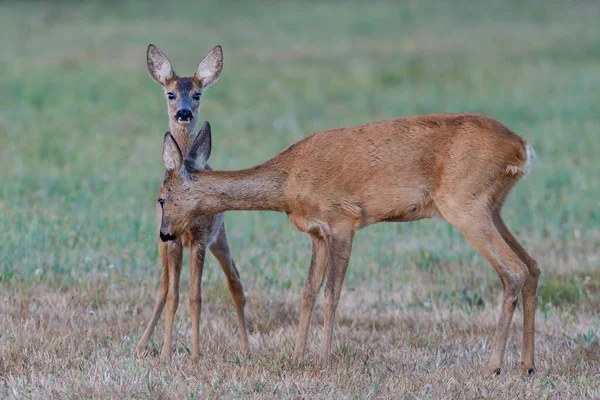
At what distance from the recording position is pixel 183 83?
332 inches

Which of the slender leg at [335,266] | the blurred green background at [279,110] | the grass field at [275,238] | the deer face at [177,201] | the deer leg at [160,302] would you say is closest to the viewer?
the grass field at [275,238]

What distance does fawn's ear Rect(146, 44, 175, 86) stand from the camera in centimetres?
862

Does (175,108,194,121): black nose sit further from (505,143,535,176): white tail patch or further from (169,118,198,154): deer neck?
(505,143,535,176): white tail patch

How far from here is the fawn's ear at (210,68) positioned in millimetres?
8648

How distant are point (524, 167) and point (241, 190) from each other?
201cm

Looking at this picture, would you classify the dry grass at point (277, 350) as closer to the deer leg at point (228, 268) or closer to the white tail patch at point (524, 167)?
the deer leg at point (228, 268)

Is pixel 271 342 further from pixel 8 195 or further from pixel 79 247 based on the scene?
Result: pixel 8 195

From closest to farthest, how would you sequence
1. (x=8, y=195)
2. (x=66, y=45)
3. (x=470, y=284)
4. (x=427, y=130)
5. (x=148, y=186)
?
(x=427, y=130), (x=470, y=284), (x=8, y=195), (x=148, y=186), (x=66, y=45)

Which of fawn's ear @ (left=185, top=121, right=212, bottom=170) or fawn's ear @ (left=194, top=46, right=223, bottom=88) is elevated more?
fawn's ear @ (left=194, top=46, right=223, bottom=88)

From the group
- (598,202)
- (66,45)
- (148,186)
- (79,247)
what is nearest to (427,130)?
(79,247)

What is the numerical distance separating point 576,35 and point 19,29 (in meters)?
15.9

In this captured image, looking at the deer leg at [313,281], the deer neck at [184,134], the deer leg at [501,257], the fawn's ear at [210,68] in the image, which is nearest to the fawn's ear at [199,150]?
the deer neck at [184,134]

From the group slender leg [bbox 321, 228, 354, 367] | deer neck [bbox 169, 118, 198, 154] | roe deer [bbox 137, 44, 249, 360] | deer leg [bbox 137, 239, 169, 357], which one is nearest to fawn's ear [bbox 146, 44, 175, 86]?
roe deer [bbox 137, 44, 249, 360]

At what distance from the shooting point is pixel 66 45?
89.6 ft
